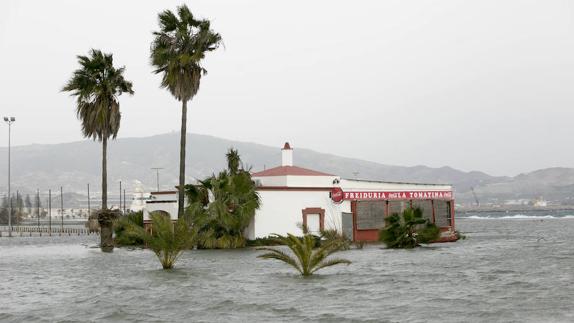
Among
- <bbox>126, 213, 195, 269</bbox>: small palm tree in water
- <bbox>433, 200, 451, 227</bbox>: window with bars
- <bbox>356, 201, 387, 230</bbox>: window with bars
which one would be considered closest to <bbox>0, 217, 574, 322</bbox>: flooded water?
<bbox>126, 213, 195, 269</bbox>: small palm tree in water

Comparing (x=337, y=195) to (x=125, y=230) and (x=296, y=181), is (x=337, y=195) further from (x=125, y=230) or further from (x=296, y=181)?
(x=125, y=230)

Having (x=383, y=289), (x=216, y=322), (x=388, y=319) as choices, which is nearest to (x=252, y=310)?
(x=216, y=322)

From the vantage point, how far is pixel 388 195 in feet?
215

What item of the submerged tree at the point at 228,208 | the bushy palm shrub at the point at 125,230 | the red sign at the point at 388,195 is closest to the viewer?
the submerged tree at the point at 228,208

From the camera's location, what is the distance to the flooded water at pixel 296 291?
22297mm

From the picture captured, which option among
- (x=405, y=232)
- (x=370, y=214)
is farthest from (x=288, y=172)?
(x=405, y=232)

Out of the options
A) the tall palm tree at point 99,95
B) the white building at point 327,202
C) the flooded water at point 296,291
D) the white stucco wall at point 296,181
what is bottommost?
the flooded water at point 296,291

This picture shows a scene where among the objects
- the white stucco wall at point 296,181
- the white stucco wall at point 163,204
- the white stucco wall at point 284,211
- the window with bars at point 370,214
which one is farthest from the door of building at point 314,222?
the white stucco wall at point 163,204

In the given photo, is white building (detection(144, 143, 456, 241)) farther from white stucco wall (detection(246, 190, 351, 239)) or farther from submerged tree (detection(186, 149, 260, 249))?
submerged tree (detection(186, 149, 260, 249))

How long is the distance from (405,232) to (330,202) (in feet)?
35.1

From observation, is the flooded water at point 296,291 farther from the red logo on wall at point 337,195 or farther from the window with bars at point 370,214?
the window with bars at point 370,214

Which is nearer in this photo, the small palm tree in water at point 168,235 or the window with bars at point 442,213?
the small palm tree in water at point 168,235

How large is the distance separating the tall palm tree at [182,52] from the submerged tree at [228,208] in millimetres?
4107

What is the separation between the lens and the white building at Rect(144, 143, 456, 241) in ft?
197
